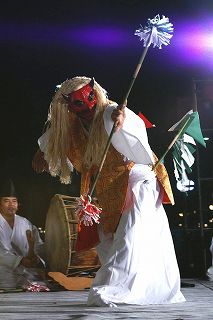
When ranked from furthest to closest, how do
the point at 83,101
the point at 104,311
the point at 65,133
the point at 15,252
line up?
the point at 15,252
the point at 65,133
the point at 83,101
the point at 104,311

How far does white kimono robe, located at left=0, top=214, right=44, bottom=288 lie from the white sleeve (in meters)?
2.01

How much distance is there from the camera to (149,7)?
536cm

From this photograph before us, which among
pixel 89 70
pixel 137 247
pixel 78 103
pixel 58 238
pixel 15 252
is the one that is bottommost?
pixel 15 252

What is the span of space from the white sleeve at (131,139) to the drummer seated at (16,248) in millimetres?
1929

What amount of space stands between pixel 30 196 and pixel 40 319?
5489mm

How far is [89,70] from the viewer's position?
6.52 meters

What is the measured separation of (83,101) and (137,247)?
92cm

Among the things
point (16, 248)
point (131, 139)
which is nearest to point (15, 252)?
point (16, 248)

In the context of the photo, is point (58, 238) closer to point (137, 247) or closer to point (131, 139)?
point (137, 247)

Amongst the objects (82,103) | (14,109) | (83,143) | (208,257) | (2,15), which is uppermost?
(2,15)

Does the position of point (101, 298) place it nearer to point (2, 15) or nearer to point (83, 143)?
point (83, 143)

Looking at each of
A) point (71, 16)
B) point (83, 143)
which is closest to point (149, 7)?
point (71, 16)

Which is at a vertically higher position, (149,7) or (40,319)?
(149,7)

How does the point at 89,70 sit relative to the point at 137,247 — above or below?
above
